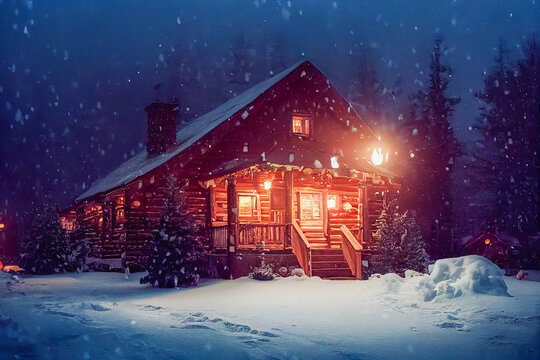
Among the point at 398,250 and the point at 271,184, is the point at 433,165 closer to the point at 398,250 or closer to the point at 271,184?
the point at 271,184

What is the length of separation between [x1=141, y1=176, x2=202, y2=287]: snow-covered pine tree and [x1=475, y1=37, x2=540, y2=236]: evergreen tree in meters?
27.1

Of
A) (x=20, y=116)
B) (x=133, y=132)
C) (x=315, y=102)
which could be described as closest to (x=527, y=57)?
(x=315, y=102)

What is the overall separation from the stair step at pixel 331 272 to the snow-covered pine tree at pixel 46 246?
10757 millimetres

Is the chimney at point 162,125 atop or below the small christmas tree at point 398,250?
atop

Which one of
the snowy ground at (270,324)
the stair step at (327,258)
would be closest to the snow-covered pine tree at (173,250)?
the snowy ground at (270,324)

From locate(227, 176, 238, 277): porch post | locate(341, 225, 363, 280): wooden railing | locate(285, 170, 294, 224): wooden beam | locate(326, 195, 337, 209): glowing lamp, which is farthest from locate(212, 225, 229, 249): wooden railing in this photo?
locate(326, 195, 337, 209): glowing lamp

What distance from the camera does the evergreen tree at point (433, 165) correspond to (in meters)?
37.2

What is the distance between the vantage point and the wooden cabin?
17734 mm

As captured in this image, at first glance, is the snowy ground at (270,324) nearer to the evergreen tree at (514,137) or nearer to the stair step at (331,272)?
the stair step at (331,272)

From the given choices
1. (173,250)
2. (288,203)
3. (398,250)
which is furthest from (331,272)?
(173,250)

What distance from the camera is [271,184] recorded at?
2088 centimetres

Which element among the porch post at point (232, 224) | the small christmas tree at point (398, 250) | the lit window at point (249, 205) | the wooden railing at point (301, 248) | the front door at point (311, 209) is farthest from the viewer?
the front door at point (311, 209)

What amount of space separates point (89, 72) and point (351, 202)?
74697 mm

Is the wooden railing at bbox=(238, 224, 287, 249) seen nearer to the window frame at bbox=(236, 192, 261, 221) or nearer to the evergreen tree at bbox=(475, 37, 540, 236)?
the window frame at bbox=(236, 192, 261, 221)
